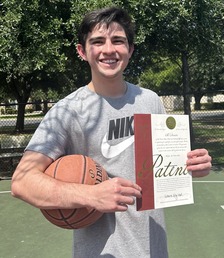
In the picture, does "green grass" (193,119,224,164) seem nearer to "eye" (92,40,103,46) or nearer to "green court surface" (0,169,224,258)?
"green court surface" (0,169,224,258)

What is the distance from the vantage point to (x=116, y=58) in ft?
5.83

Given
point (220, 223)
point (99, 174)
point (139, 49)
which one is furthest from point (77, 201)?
point (139, 49)

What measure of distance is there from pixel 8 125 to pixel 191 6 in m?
7.15

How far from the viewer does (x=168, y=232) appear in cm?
509

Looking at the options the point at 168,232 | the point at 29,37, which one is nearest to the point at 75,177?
the point at 168,232

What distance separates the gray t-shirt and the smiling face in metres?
0.13

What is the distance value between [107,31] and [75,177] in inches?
27.7

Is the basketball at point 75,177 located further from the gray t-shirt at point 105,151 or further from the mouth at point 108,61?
the mouth at point 108,61

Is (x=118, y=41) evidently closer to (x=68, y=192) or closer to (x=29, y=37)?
(x=68, y=192)

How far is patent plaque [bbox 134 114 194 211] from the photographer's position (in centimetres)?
161

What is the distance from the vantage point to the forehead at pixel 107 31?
1.79m

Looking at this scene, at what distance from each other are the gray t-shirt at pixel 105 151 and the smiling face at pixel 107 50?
0.43 feet

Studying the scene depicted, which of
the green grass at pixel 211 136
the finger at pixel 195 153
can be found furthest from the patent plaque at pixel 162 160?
the green grass at pixel 211 136

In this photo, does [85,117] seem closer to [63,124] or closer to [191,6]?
[63,124]
